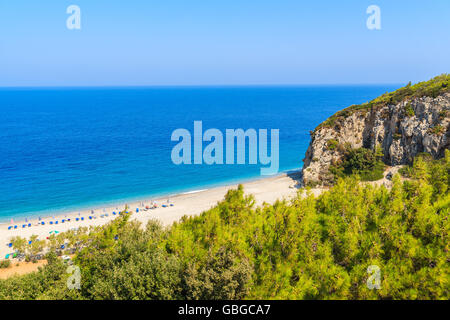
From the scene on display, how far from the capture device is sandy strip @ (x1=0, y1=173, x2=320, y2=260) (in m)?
29.1

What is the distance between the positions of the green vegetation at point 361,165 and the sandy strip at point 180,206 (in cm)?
461

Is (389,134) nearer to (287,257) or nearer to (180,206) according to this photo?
(180,206)

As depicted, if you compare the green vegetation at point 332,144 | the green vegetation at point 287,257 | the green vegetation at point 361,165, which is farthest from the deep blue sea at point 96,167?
the green vegetation at point 287,257

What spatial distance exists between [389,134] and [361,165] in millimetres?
5620

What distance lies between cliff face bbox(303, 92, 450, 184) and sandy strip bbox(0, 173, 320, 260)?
172 inches

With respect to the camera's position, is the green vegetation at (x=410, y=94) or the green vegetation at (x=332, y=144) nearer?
the green vegetation at (x=410, y=94)

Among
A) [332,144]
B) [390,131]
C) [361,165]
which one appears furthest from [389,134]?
[332,144]

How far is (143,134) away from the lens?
80938 millimetres

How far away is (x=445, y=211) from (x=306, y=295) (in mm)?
6917

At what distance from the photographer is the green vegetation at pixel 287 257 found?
998cm

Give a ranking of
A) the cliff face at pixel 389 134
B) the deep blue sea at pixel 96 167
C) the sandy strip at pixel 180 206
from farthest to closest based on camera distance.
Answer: the deep blue sea at pixel 96 167, the cliff face at pixel 389 134, the sandy strip at pixel 180 206

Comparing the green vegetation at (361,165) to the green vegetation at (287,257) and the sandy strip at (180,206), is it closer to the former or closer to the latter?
the sandy strip at (180,206)

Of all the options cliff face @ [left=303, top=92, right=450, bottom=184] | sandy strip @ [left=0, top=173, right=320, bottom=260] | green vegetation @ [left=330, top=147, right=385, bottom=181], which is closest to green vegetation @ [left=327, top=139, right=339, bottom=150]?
cliff face @ [left=303, top=92, right=450, bottom=184]
